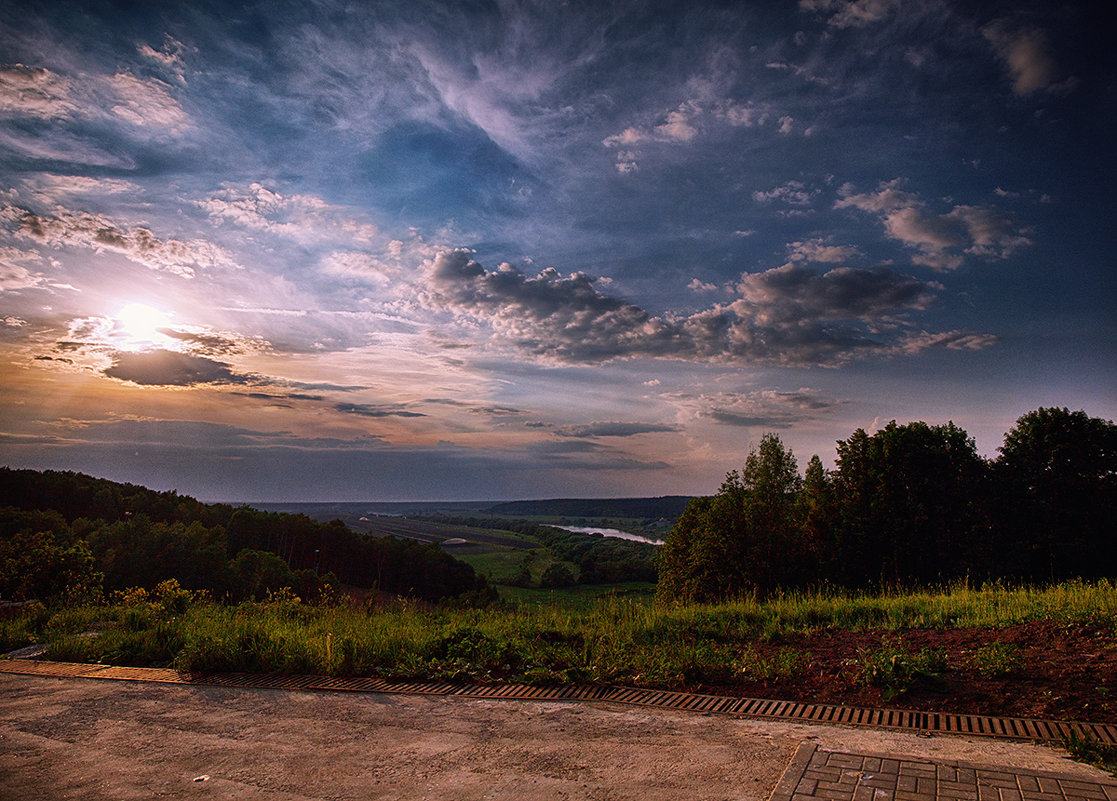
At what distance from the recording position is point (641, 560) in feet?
226

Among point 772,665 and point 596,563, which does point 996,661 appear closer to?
point 772,665

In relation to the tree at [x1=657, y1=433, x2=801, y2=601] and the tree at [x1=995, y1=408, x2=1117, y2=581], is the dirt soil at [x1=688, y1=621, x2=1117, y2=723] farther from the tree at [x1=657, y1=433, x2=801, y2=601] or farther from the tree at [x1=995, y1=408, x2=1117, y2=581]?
the tree at [x1=995, y1=408, x2=1117, y2=581]

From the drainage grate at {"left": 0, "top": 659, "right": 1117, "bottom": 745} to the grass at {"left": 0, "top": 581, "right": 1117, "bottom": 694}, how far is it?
0.26 meters

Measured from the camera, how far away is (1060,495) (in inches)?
951

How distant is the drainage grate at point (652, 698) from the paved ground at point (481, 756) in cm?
25

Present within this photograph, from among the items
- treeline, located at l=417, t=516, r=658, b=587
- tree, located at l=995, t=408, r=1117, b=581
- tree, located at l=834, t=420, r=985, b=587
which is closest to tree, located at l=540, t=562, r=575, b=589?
treeline, located at l=417, t=516, r=658, b=587

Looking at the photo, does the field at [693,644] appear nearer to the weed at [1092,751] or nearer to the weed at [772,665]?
the weed at [772,665]

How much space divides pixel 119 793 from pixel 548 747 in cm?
286

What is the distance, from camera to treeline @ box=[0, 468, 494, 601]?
14555mm

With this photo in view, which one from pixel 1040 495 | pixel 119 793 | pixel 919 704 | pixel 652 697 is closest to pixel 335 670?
pixel 119 793

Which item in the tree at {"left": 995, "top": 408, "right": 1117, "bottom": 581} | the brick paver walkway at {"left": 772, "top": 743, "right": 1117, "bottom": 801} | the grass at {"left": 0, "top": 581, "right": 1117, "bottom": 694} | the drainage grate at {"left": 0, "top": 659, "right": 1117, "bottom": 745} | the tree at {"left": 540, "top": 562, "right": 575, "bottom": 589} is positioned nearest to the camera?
the brick paver walkway at {"left": 772, "top": 743, "right": 1117, "bottom": 801}

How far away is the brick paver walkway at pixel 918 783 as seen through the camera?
356 cm

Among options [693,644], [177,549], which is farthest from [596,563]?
[693,644]

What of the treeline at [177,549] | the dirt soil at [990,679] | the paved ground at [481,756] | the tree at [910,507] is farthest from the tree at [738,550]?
the paved ground at [481,756]
